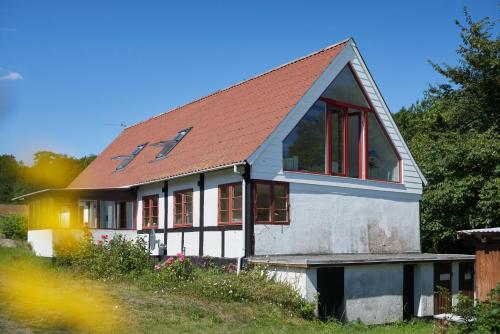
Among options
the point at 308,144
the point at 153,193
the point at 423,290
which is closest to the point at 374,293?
the point at 423,290

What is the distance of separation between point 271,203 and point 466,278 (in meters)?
7.65

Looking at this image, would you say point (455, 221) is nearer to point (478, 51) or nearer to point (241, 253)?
point (478, 51)

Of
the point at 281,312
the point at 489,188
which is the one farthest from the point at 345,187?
the point at 489,188

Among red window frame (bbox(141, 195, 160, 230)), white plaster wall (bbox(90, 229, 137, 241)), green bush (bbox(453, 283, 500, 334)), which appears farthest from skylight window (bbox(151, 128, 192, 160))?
green bush (bbox(453, 283, 500, 334))

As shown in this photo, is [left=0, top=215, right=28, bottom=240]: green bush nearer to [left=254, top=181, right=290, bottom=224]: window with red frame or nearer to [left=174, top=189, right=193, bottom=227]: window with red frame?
[left=174, top=189, right=193, bottom=227]: window with red frame

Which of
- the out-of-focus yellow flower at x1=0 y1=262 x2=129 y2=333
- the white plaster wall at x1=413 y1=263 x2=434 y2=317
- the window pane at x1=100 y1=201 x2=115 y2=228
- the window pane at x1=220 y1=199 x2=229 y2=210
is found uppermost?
the window pane at x1=220 y1=199 x2=229 y2=210

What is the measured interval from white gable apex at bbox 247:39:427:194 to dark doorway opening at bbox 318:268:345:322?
339 cm

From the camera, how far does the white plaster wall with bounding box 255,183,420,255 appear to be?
17.4 metres

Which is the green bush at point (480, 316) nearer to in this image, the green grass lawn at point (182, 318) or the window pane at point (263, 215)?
the green grass lawn at point (182, 318)

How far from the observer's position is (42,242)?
22719mm

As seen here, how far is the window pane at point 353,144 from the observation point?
19828 millimetres

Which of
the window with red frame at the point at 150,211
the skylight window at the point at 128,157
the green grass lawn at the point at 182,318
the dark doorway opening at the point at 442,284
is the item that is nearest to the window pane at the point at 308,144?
the dark doorway opening at the point at 442,284

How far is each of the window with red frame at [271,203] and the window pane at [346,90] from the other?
3.64 meters

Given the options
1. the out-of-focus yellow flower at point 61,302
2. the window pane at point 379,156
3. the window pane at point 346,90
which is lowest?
the out-of-focus yellow flower at point 61,302
